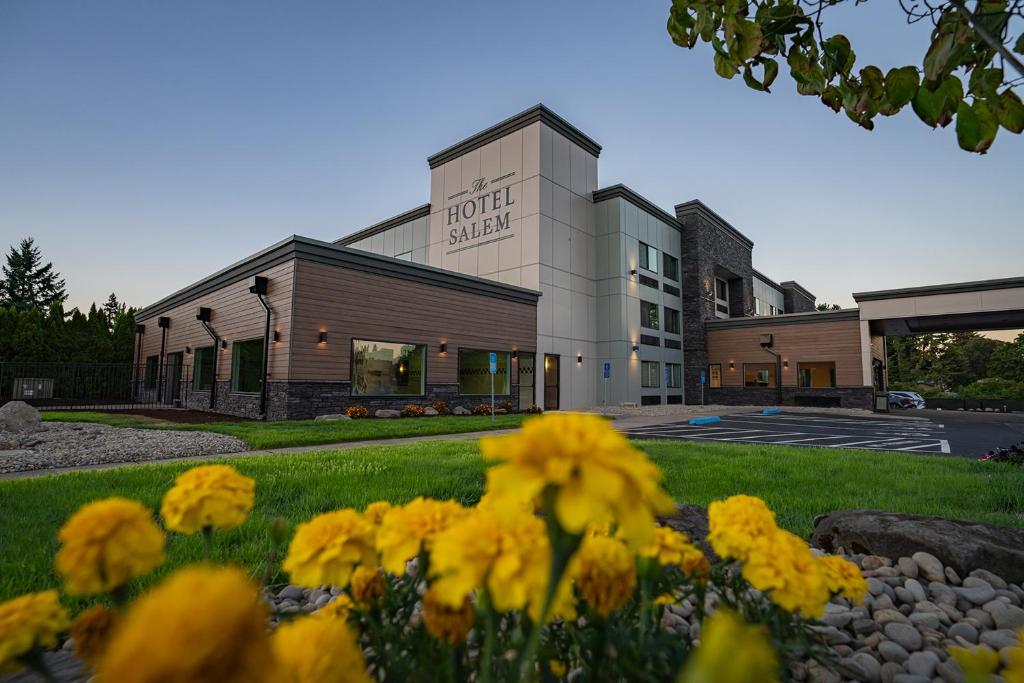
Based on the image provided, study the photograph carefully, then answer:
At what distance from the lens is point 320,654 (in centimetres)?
61

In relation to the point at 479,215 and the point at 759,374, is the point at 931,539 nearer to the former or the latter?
the point at 479,215

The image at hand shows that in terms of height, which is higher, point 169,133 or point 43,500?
point 169,133

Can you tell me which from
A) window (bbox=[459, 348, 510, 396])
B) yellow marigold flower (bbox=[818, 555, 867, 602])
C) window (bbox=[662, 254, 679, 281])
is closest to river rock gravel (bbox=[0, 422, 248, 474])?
yellow marigold flower (bbox=[818, 555, 867, 602])

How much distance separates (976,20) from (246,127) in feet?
83.2

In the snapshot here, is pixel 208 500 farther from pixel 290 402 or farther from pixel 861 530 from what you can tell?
pixel 290 402

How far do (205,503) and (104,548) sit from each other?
0.24m

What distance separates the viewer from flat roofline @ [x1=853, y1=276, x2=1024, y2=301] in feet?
63.7

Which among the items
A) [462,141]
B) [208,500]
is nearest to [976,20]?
[208,500]

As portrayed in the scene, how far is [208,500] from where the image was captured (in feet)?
3.11

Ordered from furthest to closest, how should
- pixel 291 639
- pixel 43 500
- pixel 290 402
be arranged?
pixel 290 402 → pixel 43 500 → pixel 291 639

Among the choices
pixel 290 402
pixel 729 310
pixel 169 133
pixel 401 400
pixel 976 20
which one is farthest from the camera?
pixel 729 310

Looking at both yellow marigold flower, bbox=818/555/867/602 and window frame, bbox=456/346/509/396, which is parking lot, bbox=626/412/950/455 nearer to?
window frame, bbox=456/346/509/396

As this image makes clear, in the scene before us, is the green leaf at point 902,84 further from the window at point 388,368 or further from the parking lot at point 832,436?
the window at point 388,368

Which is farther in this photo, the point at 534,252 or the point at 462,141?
the point at 462,141
